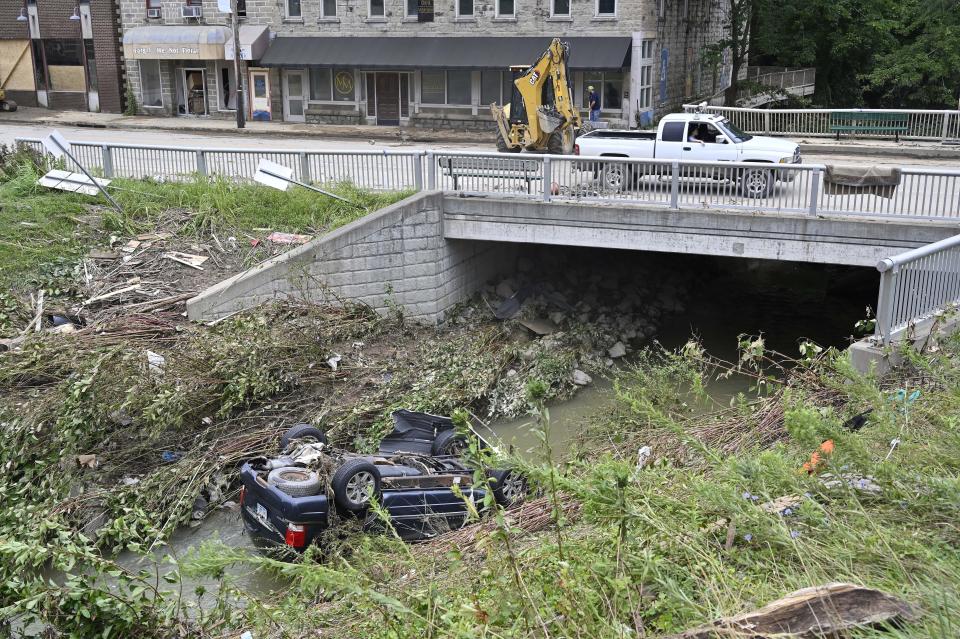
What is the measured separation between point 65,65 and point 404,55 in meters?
16.5

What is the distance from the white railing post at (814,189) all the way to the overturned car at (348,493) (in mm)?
6817

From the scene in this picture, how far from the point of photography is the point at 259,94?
35.9 meters

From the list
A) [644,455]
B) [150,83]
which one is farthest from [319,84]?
[644,455]

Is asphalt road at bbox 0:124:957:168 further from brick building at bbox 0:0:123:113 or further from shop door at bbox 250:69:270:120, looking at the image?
brick building at bbox 0:0:123:113

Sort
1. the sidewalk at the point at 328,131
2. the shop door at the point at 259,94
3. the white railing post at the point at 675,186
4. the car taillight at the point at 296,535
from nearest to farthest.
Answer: the car taillight at the point at 296,535 → the white railing post at the point at 675,186 → the sidewalk at the point at 328,131 → the shop door at the point at 259,94

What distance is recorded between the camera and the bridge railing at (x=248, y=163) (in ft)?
57.3

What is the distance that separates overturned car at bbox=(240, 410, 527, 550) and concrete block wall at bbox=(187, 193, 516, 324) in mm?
4572

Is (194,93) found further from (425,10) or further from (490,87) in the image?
(490,87)

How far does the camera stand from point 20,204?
677 inches

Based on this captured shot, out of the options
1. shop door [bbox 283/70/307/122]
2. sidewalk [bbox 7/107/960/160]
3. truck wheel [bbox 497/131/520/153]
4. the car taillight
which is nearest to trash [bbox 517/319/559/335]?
truck wheel [bbox 497/131/520/153]

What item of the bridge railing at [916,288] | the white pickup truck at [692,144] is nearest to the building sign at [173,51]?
the white pickup truck at [692,144]

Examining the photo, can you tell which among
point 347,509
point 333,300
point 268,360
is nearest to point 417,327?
point 333,300

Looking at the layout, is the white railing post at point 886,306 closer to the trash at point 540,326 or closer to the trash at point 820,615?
the trash at point 820,615

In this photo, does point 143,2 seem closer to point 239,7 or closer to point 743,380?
point 239,7
